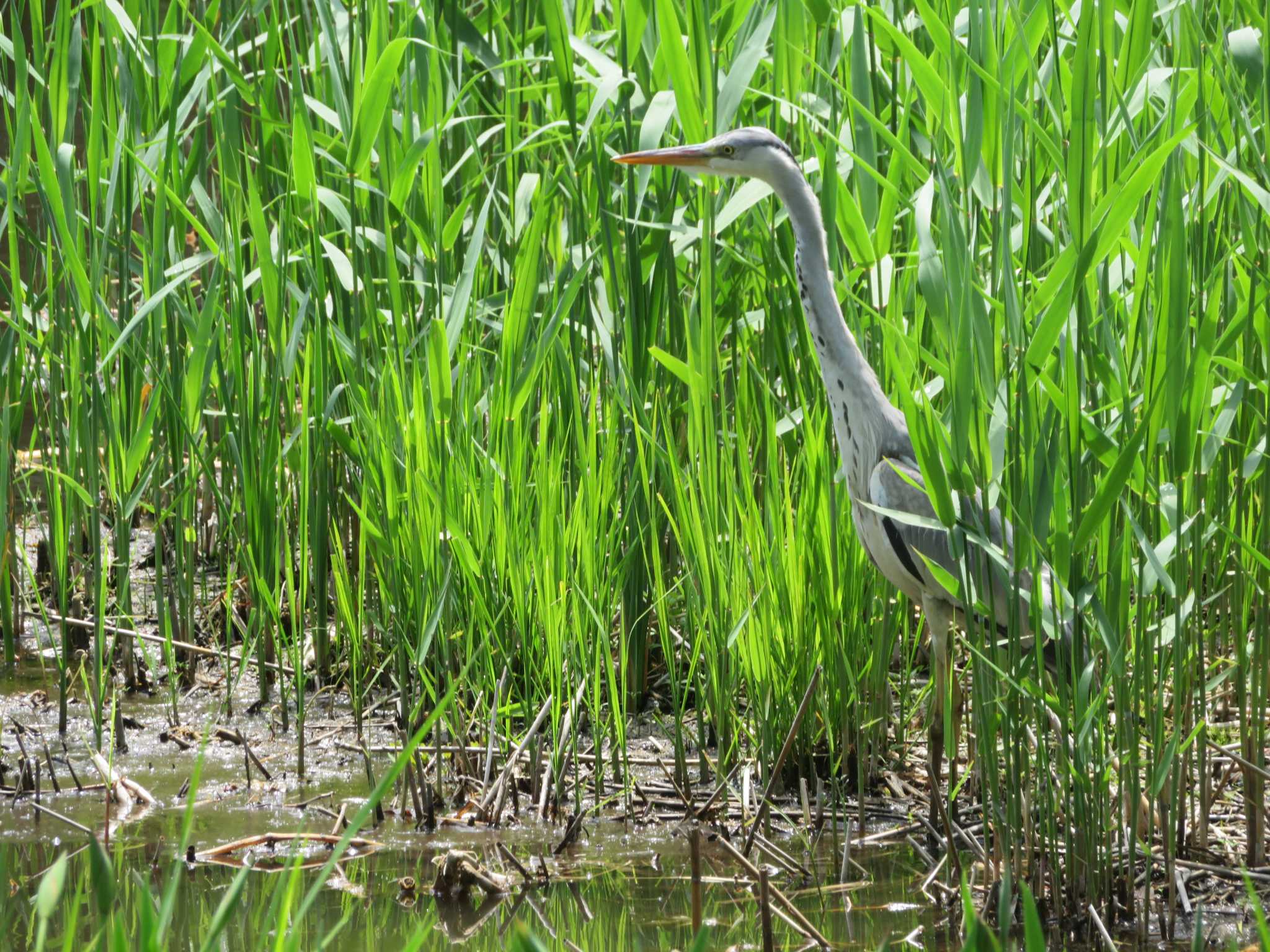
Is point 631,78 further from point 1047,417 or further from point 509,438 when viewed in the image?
point 1047,417

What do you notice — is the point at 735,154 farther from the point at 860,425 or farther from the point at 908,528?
the point at 908,528

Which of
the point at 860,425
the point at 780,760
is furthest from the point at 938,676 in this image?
the point at 860,425

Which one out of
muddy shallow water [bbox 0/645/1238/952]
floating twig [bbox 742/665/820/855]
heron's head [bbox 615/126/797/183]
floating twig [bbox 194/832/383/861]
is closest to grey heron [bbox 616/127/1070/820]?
heron's head [bbox 615/126/797/183]

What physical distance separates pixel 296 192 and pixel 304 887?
1.61m

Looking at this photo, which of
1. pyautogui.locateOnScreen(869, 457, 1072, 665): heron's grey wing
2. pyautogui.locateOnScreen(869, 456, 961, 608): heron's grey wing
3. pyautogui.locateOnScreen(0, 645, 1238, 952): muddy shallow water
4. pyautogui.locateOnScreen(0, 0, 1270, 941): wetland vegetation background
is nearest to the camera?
pyautogui.locateOnScreen(0, 0, 1270, 941): wetland vegetation background

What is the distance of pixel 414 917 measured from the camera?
2.65 m

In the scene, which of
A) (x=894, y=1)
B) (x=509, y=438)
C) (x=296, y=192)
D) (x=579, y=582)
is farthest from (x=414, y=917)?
(x=894, y=1)

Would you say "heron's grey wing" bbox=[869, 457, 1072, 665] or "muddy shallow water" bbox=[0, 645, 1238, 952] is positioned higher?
"heron's grey wing" bbox=[869, 457, 1072, 665]

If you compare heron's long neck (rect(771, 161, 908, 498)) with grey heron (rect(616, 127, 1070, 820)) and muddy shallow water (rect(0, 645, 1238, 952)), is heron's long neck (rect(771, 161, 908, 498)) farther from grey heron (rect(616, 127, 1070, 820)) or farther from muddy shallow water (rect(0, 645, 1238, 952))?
muddy shallow water (rect(0, 645, 1238, 952))

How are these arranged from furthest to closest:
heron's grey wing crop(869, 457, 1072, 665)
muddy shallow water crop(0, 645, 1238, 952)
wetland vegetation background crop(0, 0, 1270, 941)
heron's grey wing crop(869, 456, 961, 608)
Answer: heron's grey wing crop(869, 456, 961, 608) < heron's grey wing crop(869, 457, 1072, 665) < muddy shallow water crop(0, 645, 1238, 952) < wetland vegetation background crop(0, 0, 1270, 941)

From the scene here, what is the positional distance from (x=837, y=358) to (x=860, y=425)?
0.49 feet

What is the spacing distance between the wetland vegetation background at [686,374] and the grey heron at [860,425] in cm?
7

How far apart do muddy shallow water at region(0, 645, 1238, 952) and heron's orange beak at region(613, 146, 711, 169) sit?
1.38m

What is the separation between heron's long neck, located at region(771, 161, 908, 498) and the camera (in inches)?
121
